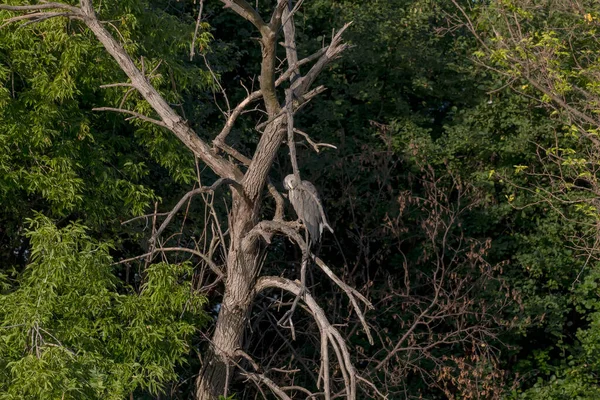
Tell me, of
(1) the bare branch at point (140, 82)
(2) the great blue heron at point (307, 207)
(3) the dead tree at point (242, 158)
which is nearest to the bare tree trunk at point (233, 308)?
(3) the dead tree at point (242, 158)

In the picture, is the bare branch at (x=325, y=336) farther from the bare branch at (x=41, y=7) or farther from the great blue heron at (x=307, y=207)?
the bare branch at (x=41, y=7)

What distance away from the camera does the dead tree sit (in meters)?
6.82

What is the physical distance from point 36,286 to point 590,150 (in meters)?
6.26

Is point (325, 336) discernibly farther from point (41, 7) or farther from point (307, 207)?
point (41, 7)

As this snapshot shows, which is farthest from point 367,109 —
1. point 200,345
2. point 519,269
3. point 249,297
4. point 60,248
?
point 60,248

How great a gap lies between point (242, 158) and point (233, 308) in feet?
3.60

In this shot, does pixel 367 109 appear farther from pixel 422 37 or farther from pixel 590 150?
pixel 590 150

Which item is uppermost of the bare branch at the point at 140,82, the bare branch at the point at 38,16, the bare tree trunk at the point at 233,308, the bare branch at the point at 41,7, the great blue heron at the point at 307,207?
the bare branch at the point at 41,7

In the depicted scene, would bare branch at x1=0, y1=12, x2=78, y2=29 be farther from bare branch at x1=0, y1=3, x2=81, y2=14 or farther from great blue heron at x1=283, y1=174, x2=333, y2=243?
great blue heron at x1=283, y1=174, x2=333, y2=243

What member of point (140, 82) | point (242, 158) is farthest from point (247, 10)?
point (242, 158)

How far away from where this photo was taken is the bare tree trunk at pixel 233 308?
7.35 m

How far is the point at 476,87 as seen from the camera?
11398mm

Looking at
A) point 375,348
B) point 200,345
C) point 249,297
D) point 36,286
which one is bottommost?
point 375,348

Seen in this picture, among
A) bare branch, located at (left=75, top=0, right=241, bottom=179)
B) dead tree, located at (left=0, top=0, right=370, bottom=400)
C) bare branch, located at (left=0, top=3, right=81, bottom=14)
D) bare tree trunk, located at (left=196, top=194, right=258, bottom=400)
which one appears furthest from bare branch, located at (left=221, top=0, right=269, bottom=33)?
bare tree trunk, located at (left=196, top=194, right=258, bottom=400)
